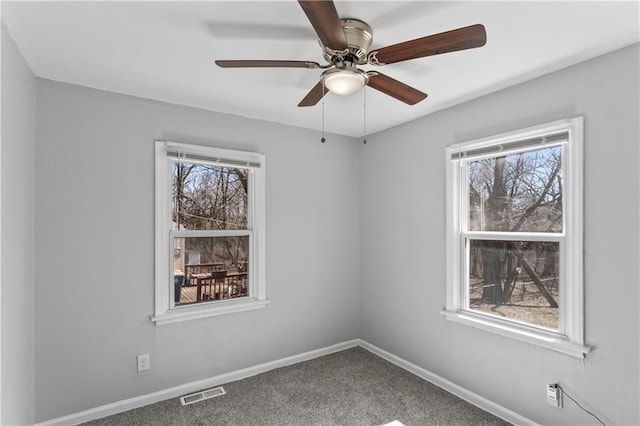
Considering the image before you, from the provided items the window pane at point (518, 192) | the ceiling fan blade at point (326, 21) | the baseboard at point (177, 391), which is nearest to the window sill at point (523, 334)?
the window pane at point (518, 192)

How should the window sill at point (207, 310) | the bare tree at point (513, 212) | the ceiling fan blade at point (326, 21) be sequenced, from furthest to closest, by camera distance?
the window sill at point (207, 310)
the bare tree at point (513, 212)
the ceiling fan blade at point (326, 21)

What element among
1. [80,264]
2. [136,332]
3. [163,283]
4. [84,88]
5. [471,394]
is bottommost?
[471,394]

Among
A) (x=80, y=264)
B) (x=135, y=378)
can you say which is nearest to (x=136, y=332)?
(x=135, y=378)

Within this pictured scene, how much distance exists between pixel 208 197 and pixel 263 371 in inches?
67.7

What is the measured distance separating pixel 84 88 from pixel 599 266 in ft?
12.0

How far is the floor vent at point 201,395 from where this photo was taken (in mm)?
2678

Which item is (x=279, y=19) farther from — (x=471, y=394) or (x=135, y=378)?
(x=471, y=394)

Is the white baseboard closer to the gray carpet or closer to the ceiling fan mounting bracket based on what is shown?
the gray carpet

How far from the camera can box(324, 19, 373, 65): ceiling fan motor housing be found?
64.4 inches

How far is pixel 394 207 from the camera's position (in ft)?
11.3

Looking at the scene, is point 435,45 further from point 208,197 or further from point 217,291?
point 217,291

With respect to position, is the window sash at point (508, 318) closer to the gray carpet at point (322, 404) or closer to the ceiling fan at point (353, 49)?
the gray carpet at point (322, 404)

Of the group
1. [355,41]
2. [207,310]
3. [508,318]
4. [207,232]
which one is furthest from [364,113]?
[207,310]

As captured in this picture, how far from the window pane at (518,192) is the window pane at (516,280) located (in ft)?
0.48
